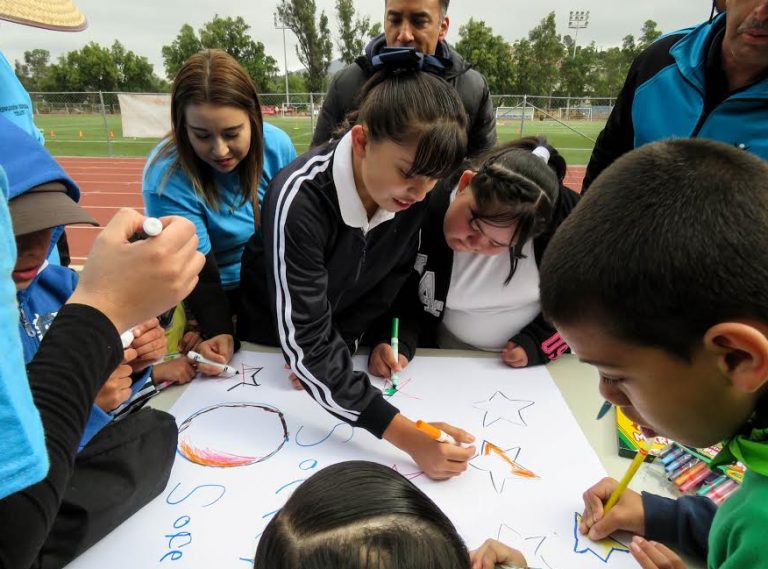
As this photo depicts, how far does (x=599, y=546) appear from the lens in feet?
2.30

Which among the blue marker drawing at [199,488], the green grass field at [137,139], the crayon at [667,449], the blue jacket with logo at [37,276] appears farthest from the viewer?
the green grass field at [137,139]

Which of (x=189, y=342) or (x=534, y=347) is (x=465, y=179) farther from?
(x=189, y=342)

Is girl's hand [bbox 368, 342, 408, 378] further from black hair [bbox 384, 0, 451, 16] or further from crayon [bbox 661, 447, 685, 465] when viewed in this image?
black hair [bbox 384, 0, 451, 16]

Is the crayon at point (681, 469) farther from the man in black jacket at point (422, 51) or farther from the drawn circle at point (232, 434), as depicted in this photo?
the man in black jacket at point (422, 51)

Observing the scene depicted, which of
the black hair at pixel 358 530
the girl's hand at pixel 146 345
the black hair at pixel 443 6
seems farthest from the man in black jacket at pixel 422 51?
the black hair at pixel 358 530

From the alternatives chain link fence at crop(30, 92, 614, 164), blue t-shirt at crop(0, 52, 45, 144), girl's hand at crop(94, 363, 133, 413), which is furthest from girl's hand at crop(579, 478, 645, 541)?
chain link fence at crop(30, 92, 614, 164)

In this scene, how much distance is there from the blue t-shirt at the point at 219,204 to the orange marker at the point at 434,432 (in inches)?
28.1

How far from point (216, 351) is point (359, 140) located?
55 cm

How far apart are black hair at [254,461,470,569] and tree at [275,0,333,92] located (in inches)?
1058

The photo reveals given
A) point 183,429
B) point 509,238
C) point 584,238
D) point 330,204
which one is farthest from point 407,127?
point 183,429

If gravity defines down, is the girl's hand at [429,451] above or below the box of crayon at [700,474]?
above

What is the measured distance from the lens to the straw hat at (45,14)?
113cm

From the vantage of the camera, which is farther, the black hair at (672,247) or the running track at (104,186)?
the running track at (104,186)

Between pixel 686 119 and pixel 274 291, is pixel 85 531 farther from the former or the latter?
pixel 686 119
